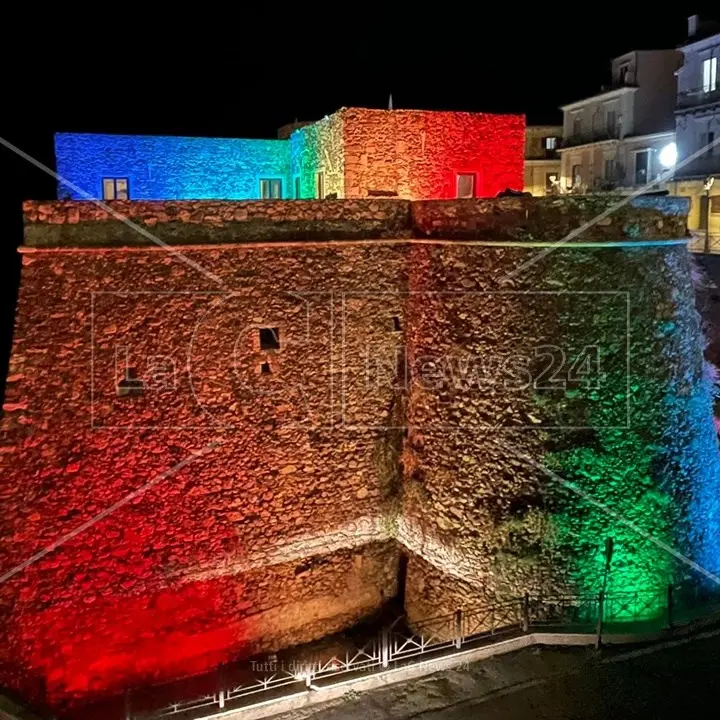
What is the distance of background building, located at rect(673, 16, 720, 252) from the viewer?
21.9 m

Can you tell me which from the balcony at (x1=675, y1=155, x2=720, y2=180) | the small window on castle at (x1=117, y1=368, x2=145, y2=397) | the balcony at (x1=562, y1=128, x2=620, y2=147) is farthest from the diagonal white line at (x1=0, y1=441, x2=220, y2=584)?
the balcony at (x1=562, y1=128, x2=620, y2=147)

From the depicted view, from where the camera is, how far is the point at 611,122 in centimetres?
2636

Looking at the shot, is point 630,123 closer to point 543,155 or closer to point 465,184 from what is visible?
point 543,155

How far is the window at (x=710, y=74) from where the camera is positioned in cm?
2205

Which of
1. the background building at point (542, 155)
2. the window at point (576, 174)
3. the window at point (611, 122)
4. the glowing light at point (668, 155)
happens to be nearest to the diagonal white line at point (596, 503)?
the glowing light at point (668, 155)

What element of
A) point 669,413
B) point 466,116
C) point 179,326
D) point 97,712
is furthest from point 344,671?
point 466,116

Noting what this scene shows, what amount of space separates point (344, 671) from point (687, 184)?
1998 cm

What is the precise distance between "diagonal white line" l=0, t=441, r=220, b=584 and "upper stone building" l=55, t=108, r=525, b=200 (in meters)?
5.42

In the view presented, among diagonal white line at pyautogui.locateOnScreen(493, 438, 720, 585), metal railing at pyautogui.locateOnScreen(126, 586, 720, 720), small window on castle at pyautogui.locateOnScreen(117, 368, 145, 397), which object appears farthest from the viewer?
diagonal white line at pyautogui.locateOnScreen(493, 438, 720, 585)

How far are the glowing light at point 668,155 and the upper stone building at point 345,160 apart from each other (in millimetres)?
12591

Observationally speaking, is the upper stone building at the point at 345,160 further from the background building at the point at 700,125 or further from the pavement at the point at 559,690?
the background building at the point at 700,125

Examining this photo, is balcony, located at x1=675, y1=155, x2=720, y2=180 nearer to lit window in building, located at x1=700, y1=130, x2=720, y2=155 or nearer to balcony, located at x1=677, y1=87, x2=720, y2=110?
lit window in building, located at x1=700, y1=130, x2=720, y2=155

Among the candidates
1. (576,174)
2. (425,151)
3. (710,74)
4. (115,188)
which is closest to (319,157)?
(425,151)

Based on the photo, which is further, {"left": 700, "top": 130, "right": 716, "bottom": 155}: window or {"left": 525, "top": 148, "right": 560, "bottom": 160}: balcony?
{"left": 525, "top": 148, "right": 560, "bottom": 160}: balcony
